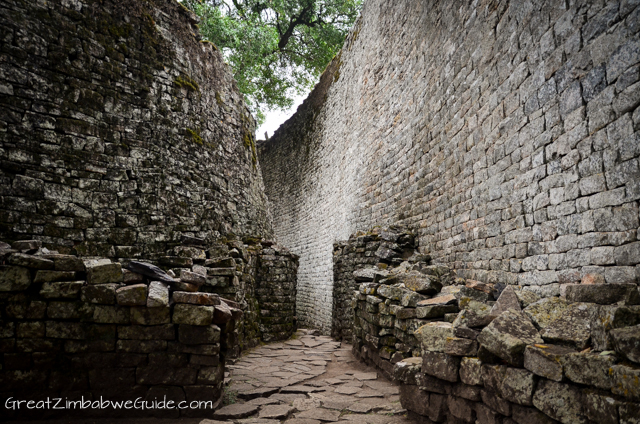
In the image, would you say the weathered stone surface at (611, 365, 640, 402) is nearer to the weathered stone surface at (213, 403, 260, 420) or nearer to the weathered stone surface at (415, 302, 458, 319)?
the weathered stone surface at (415, 302, 458, 319)

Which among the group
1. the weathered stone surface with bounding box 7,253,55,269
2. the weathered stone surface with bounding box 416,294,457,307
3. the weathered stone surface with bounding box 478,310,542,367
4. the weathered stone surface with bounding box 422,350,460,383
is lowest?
the weathered stone surface with bounding box 422,350,460,383

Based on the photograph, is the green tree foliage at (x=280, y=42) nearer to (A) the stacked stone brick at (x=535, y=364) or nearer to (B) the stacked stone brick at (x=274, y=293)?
(B) the stacked stone brick at (x=274, y=293)

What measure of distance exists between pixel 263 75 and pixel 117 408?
1671cm

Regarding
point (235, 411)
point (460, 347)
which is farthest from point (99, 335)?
point (460, 347)

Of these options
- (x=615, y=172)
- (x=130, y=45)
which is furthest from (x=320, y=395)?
(x=130, y=45)

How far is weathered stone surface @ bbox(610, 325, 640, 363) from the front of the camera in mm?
1813

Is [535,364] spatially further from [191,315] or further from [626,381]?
[191,315]

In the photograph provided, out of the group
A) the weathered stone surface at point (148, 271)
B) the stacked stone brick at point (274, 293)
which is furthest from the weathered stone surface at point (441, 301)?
the stacked stone brick at point (274, 293)

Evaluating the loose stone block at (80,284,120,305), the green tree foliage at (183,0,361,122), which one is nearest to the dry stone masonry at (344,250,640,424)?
the loose stone block at (80,284,120,305)

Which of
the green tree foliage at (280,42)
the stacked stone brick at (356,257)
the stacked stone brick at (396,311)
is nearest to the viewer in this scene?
the stacked stone brick at (396,311)

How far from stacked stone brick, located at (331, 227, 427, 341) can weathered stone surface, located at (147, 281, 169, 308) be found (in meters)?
4.44

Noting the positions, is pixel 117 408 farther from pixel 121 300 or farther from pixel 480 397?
pixel 480 397

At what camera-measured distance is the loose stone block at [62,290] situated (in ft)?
10.5

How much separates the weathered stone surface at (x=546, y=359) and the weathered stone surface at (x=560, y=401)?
0.05 m
